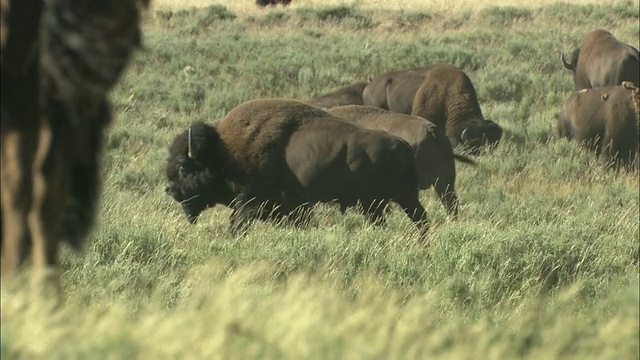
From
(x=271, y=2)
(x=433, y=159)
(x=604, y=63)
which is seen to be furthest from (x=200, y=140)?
(x=271, y=2)

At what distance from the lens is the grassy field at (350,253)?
142 inches

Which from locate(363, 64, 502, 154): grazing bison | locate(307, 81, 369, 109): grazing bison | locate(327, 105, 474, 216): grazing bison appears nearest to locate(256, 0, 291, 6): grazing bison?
locate(307, 81, 369, 109): grazing bison

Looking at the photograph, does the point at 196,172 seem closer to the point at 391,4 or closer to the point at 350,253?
the point at 350,253

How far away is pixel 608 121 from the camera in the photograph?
53.6 ft

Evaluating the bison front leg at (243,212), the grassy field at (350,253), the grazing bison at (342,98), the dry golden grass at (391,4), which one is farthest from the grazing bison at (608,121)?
the dry golden grass at (391,4)

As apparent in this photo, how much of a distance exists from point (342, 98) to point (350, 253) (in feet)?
27.4

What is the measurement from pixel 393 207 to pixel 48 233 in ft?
27.3

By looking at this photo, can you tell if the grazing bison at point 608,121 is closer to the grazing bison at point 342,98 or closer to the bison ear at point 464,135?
the bison ear at point 464,135

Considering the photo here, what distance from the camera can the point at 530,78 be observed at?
23.1m

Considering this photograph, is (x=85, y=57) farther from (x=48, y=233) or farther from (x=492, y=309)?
(x=492, y=309)

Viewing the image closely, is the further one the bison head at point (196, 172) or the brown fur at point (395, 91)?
the brown fur at point (395, 91)

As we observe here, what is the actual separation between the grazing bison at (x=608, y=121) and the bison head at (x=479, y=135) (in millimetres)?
1190

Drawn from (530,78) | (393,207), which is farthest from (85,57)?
(530,78)

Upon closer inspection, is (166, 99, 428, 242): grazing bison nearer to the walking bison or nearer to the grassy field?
the grassy field
